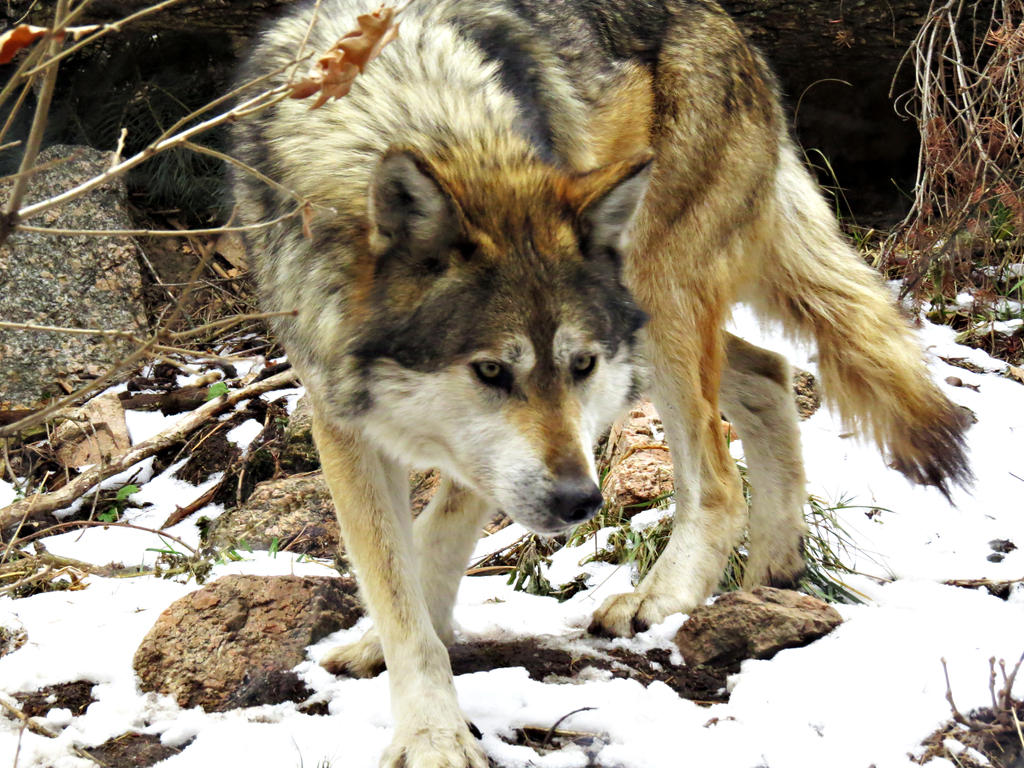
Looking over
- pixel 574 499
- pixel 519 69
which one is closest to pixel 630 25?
pixel 519 69

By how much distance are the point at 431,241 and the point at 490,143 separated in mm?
414

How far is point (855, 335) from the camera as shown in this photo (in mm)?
3791

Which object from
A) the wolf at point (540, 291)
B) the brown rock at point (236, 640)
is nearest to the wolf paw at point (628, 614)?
the wolf at point (540, 291)

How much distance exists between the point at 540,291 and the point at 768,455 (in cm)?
171

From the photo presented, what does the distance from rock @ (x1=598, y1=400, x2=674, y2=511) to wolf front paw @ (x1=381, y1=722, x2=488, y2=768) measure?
1856 millimetres

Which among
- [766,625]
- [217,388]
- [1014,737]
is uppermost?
[1014,737]

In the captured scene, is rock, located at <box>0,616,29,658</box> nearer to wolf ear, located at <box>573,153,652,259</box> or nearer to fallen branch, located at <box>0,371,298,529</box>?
fallen branch, located at <box>0,371,298,529</box>

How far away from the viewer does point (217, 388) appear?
5.55 meters

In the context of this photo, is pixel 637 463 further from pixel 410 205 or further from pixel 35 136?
pixel 35 136

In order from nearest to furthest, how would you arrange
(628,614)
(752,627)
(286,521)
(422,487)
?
(752,627) → (628,614) → (286,521) → (422,487)

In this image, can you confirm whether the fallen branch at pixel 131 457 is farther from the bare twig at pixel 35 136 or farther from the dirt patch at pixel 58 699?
the bare twig at pixel 35 136

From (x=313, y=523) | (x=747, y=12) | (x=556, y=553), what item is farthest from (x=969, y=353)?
(x=313, y=523)

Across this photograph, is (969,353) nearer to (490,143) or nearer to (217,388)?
(490,143)

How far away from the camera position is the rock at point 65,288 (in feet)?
18.1
